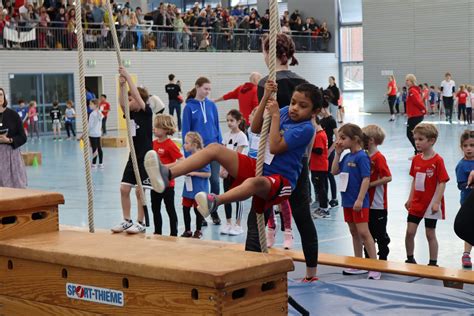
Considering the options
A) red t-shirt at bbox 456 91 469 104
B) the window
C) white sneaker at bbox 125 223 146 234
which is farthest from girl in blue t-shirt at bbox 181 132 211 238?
the window

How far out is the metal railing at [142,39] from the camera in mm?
24391

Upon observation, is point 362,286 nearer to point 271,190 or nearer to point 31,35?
point 271,190

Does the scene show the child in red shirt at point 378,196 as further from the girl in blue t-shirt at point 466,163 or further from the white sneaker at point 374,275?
the white sneaker at point 374,275

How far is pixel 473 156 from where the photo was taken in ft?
21.2

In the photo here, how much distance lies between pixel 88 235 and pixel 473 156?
3.26 meters

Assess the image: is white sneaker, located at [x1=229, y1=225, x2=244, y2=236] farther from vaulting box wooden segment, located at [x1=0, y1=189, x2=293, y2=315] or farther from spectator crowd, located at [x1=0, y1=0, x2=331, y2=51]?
spectator crowd, located at [x1=0, y1=0, x2=331, y2=51]

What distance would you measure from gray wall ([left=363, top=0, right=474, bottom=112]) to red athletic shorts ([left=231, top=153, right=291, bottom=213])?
27921 millimetres

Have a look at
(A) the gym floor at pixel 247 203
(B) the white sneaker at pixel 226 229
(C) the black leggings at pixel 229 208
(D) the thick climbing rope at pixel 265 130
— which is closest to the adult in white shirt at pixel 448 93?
(A) the gym floor at pixel 247 203

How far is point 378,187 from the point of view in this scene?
21.5 ft

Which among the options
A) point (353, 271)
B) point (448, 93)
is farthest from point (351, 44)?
point (353, 271)

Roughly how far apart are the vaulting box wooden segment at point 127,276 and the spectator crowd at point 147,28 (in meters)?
20.0

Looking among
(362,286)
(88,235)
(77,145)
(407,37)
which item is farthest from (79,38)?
(407,37)

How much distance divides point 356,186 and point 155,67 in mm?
22619

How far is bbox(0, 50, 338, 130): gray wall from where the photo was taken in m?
24.5
